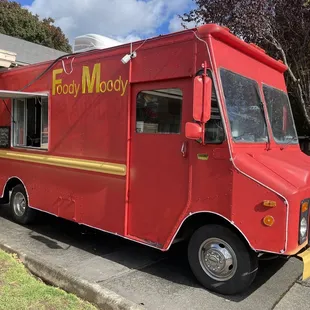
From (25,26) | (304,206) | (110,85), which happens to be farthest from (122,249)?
(25,26)

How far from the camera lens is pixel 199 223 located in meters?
4.13

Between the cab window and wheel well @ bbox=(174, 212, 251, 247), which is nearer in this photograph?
wheel well @ bbox=(174, 212, 251, 247)

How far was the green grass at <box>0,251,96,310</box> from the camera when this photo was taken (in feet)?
11.5

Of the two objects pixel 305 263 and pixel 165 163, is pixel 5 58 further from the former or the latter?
pixel 305 263

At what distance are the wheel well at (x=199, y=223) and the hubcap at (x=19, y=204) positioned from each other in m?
3.57

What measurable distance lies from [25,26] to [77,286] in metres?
31.5

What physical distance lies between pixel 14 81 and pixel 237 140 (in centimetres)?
462

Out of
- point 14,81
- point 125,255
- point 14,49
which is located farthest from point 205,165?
point 14,49

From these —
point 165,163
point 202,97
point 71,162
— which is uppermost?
point 202,97

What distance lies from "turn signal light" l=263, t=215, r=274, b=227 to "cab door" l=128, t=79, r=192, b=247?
893 millimetres

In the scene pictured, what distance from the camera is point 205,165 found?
3.87 meters

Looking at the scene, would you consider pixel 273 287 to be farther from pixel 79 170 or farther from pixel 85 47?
pixel 85 47

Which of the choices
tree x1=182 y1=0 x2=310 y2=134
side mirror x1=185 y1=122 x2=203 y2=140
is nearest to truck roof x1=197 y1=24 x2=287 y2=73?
side mirror x1=185 y1=122 x2=203 y2=140

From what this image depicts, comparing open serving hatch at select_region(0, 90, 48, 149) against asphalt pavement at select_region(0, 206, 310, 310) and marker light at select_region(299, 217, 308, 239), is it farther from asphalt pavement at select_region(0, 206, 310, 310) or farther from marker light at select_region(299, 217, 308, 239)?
marker light at select_region(299, 217, 308, 239)
